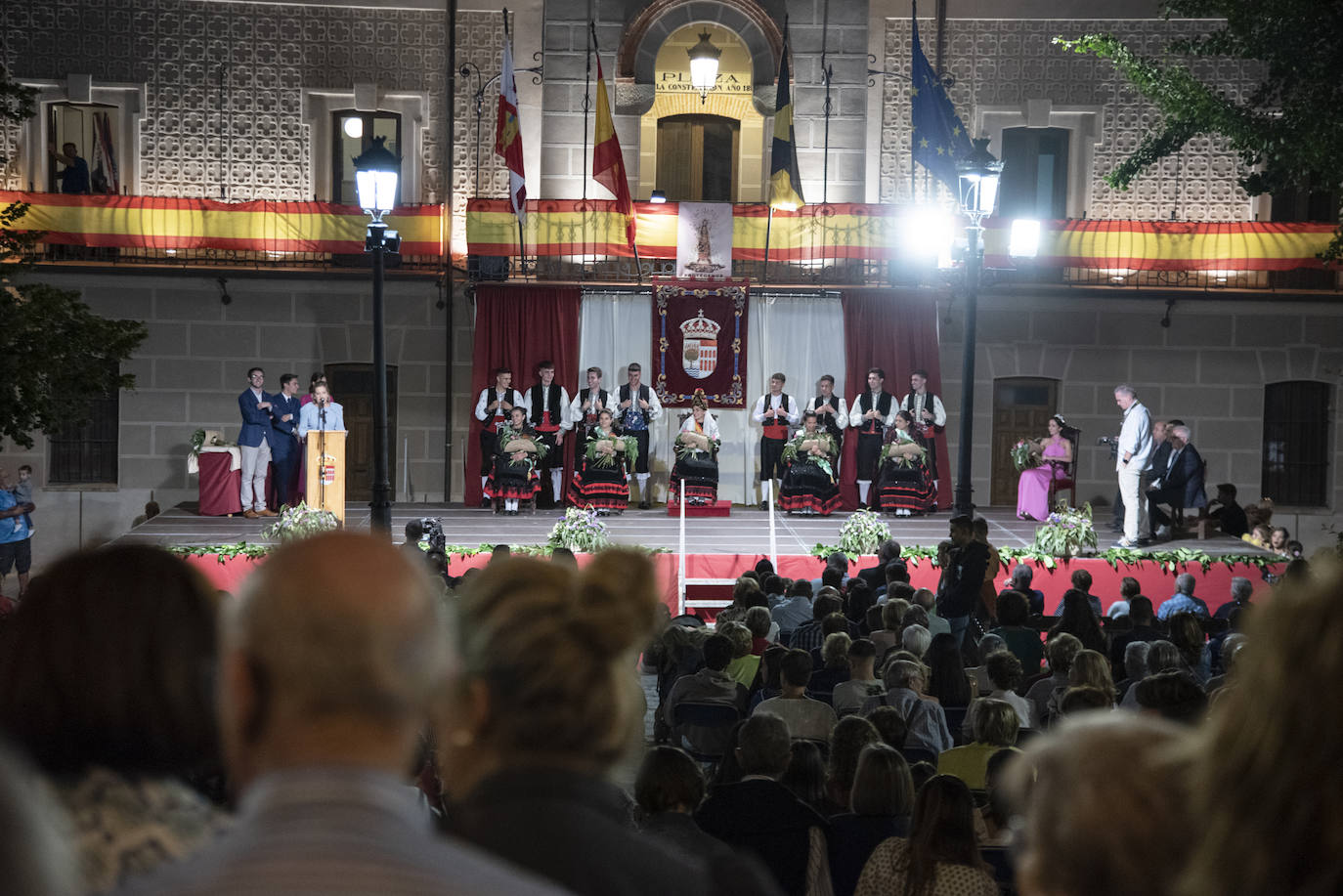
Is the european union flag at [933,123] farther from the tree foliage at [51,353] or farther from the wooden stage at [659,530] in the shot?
the tree foliage at [51,353]

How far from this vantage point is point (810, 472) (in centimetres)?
1548

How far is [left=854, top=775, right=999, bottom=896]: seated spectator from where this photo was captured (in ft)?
10.9

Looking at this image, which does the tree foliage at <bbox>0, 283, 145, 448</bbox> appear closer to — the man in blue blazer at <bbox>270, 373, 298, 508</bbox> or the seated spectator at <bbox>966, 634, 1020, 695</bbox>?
the man in blue blazer at <bbox>270, 373, 298, 508</bbox>

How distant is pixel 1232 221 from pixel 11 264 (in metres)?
14.3

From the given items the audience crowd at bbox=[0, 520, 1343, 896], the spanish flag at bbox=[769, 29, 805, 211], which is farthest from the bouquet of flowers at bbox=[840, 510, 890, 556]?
the audience crowd at bbox=[0, 520, 1343, 896]

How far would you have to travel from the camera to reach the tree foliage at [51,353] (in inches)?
345

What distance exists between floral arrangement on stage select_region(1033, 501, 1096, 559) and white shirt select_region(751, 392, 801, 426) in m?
4.18

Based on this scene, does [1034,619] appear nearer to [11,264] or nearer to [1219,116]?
[1219,116]

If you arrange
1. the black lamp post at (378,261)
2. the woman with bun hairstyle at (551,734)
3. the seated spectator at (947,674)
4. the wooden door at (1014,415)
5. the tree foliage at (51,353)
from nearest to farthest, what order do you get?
the woman with bun hairstyle at (551,734), the seated spectator at (947,674), the tree foliage at (51,353), the black lamp post at (378,261), the wooden door at (1014,415)

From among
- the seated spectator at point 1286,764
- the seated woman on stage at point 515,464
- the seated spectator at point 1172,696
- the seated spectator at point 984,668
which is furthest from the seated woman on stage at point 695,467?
the seated spectator at point 1286,764

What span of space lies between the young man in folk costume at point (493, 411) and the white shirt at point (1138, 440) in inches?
267

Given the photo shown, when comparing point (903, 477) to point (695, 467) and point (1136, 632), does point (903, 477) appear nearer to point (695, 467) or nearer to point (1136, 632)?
point (695, 467)

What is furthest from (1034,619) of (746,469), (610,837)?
(746,469)

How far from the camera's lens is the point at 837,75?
1758 centimetres
